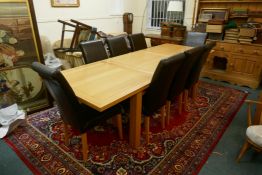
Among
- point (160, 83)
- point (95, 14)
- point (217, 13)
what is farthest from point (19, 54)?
point (217, 13)

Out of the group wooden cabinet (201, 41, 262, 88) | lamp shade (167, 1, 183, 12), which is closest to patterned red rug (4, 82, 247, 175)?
wooden cabinet (201, 41, 262, 88)

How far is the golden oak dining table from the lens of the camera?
1.50 metres

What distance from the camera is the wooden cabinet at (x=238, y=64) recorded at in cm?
334

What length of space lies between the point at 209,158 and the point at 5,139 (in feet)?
7.12

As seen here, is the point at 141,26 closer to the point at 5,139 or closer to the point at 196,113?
the point at 196,113

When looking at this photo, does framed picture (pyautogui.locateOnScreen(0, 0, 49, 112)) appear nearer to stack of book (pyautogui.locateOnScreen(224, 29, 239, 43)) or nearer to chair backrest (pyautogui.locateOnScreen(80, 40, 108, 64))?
chair backrest (pyautogui.locateOnScreen(80, 40, 108, 64))

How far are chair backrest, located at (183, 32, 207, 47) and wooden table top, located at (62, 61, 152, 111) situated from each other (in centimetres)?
189

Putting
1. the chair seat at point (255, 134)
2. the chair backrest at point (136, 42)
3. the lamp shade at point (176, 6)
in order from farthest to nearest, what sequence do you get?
the lamp shade at point (176, 6)
the chair backrest at point (136, 42)
the chair seat at point (255, 134)

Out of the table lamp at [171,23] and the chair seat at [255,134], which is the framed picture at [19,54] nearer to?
the chair seat at [255,134]

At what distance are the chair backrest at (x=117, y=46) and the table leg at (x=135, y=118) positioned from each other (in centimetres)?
122

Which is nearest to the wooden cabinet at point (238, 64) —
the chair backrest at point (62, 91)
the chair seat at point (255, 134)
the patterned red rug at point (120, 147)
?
the patterned red rug at point (120, 147)

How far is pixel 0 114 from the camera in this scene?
7.36 ft

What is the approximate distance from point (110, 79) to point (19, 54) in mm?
1413

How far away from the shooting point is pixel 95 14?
167 inches
